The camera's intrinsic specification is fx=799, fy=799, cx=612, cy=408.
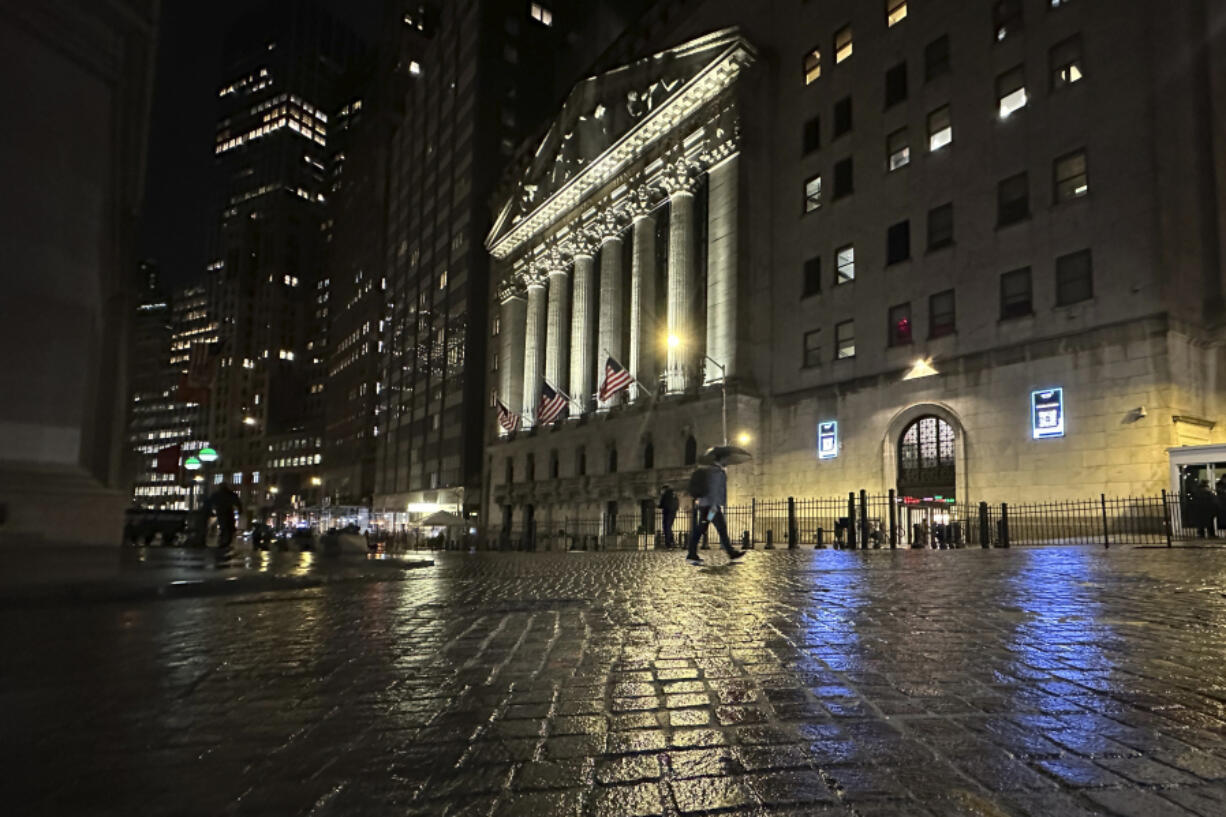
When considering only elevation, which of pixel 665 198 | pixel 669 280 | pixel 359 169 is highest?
pixel 359 169

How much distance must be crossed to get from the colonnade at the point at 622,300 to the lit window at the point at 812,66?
4.94m

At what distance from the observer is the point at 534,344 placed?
5806 centimetres

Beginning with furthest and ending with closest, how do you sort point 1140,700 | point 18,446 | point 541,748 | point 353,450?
1. point 353,450
2. point 18,446
3. point 1140,700
4. point 541,748

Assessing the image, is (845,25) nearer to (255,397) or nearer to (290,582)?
(290,582)

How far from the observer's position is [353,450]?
4026 inches

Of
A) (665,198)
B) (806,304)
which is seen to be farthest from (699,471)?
(665,198)

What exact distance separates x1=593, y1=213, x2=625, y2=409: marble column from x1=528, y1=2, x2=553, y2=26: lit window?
41.1m

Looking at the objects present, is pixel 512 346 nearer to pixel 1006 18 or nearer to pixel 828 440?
pixel 828 440

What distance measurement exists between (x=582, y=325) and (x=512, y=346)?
10.8 m

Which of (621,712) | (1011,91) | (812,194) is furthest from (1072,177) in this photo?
(621,712)

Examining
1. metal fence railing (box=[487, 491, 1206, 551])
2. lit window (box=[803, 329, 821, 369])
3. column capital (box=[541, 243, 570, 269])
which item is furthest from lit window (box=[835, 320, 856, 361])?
column capital (box=[541, 243, 570, 269])

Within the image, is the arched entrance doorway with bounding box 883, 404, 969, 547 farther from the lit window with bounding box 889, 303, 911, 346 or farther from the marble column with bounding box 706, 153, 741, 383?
the marble column with bounding box 706, 153, 741, 383

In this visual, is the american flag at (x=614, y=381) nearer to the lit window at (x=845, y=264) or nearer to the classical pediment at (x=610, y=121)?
the lit window at (x=845, y=264)

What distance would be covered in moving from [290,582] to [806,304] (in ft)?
101
